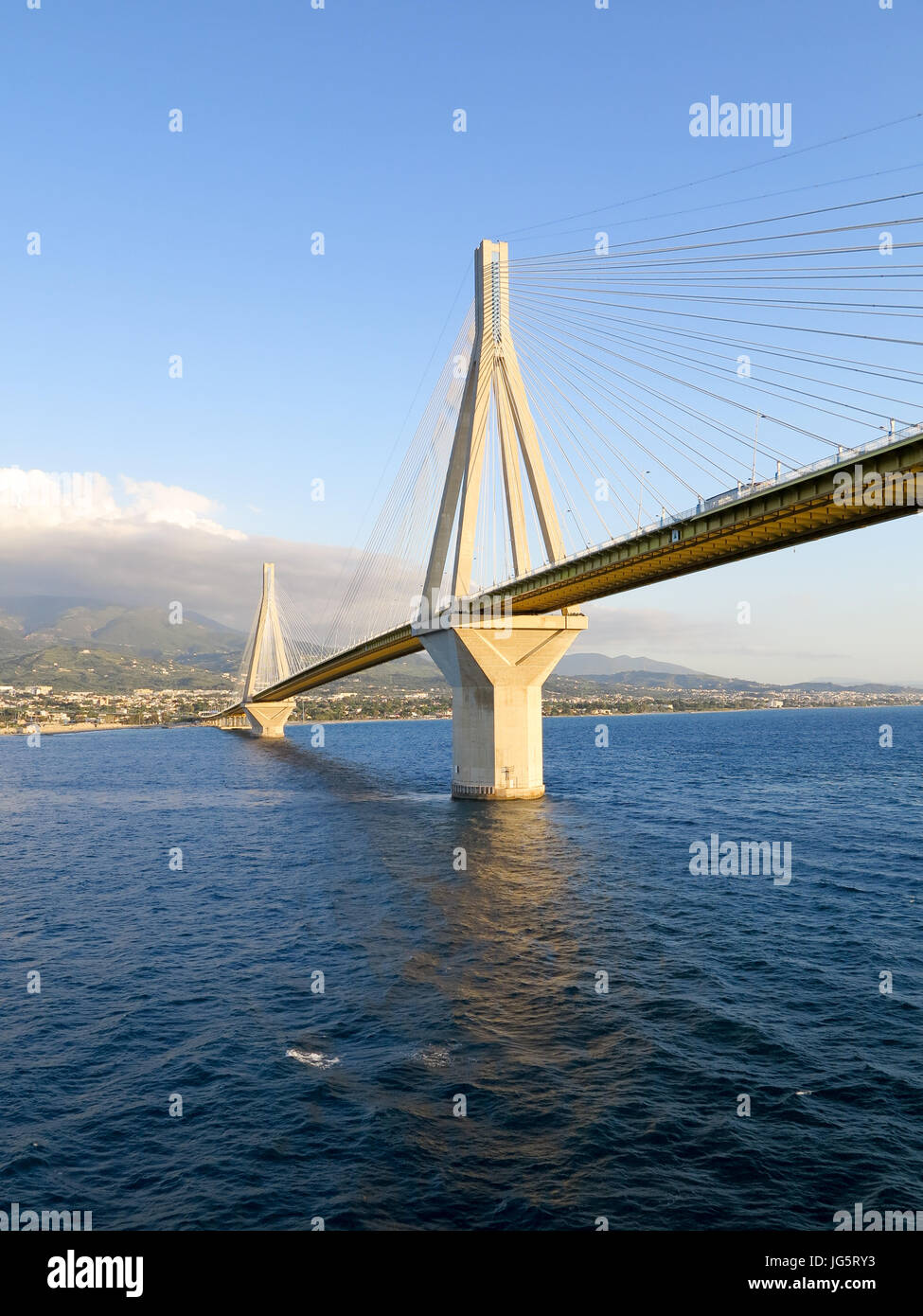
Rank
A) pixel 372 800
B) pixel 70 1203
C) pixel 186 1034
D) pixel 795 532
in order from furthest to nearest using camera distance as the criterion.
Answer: pixel 372 800
pixel 795 532
pixel 186 1034
pixel 70 1203

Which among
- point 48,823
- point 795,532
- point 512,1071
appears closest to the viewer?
point 512,1071

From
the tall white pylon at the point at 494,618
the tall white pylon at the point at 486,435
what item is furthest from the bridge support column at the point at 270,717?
the tall white pylon at the point at 486,435

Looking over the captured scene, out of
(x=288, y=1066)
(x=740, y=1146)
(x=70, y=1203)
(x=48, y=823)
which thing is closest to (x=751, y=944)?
(x=740, y=1146)

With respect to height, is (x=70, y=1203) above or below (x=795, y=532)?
below

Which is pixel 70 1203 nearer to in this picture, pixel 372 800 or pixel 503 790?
pixel 503 790

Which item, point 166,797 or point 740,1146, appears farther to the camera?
point 166,797

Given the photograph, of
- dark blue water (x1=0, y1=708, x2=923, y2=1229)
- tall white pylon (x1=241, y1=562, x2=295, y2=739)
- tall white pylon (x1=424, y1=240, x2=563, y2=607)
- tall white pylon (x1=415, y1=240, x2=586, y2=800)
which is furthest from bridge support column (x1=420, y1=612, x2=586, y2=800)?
tall white pylon (x1=241, y1=562, x2=295, y2=739)

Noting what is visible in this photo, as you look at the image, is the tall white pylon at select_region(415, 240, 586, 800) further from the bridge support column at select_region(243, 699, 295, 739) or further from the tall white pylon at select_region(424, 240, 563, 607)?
the bridge support column at select_region(243, 699, 295, 739)

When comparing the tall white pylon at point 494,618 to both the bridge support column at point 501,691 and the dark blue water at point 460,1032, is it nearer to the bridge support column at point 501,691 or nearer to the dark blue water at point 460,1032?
the bridge support column at point 501,691
